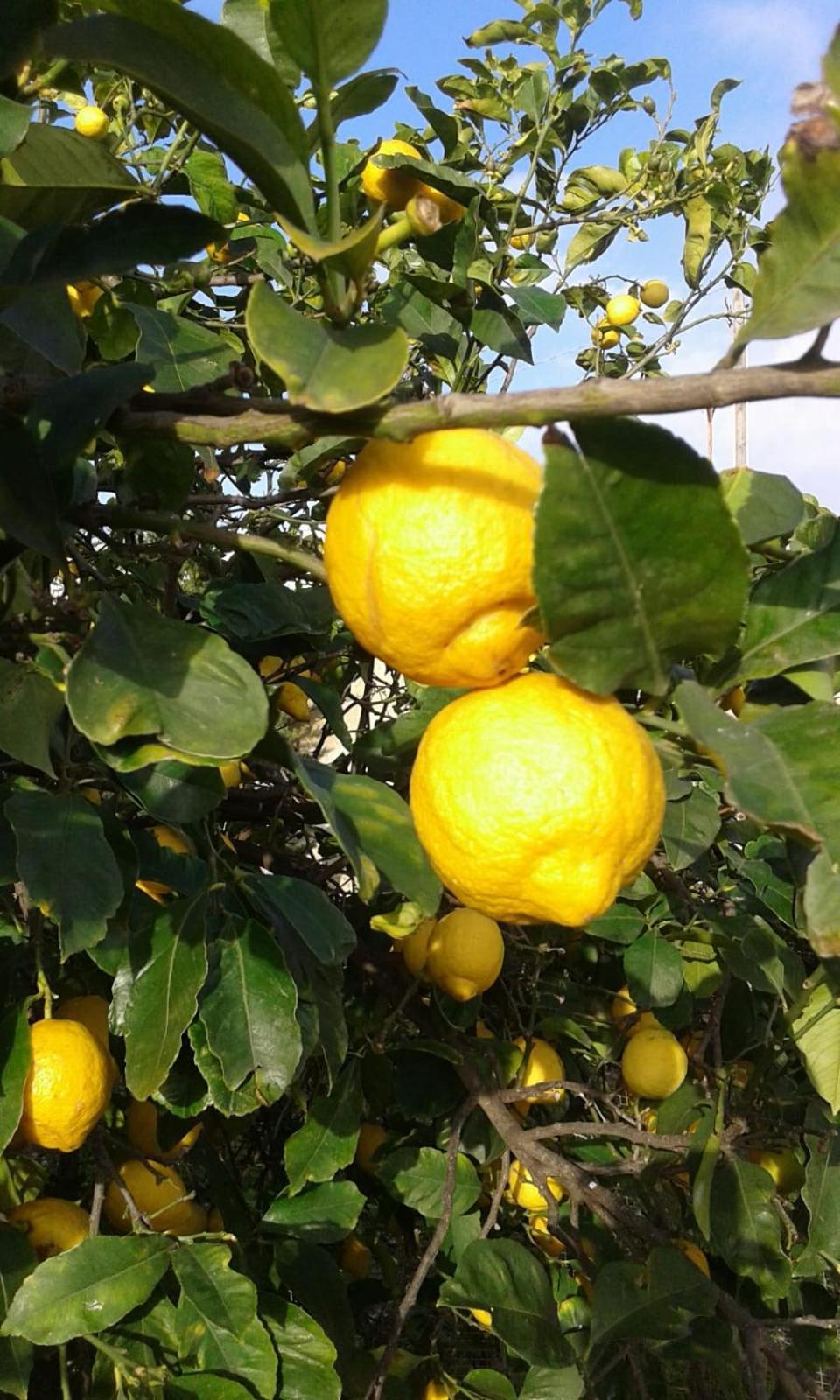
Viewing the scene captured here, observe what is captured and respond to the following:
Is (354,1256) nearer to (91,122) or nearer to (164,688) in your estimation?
(164,688)

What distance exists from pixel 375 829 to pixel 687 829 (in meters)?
0.42

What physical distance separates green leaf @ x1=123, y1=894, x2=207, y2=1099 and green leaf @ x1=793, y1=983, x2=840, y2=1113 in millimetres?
611

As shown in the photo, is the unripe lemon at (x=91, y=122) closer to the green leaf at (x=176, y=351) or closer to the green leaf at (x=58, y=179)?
the green leaf at (x=176, y=351)

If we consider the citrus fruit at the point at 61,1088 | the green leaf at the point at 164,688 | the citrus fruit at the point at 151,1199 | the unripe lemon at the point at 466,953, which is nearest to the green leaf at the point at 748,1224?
the unripe lemon at the point at 466,953

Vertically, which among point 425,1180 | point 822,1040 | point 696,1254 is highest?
point 822,1040

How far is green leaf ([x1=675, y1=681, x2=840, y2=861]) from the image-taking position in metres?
0.46

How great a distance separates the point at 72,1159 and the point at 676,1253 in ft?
2.88

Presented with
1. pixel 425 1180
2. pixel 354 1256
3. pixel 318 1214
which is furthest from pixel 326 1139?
pixel 354 1256

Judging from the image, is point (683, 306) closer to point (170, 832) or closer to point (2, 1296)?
point (170, 832)

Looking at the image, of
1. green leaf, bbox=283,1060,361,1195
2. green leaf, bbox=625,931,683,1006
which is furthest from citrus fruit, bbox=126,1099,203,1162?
green leaf, bbox=625,931,683,1006

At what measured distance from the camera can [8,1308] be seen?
94 cm

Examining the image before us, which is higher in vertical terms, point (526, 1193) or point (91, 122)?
point (91, 122)

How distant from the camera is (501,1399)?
1183 millimetres

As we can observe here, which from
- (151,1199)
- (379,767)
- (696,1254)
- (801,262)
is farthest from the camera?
(696,1254)
